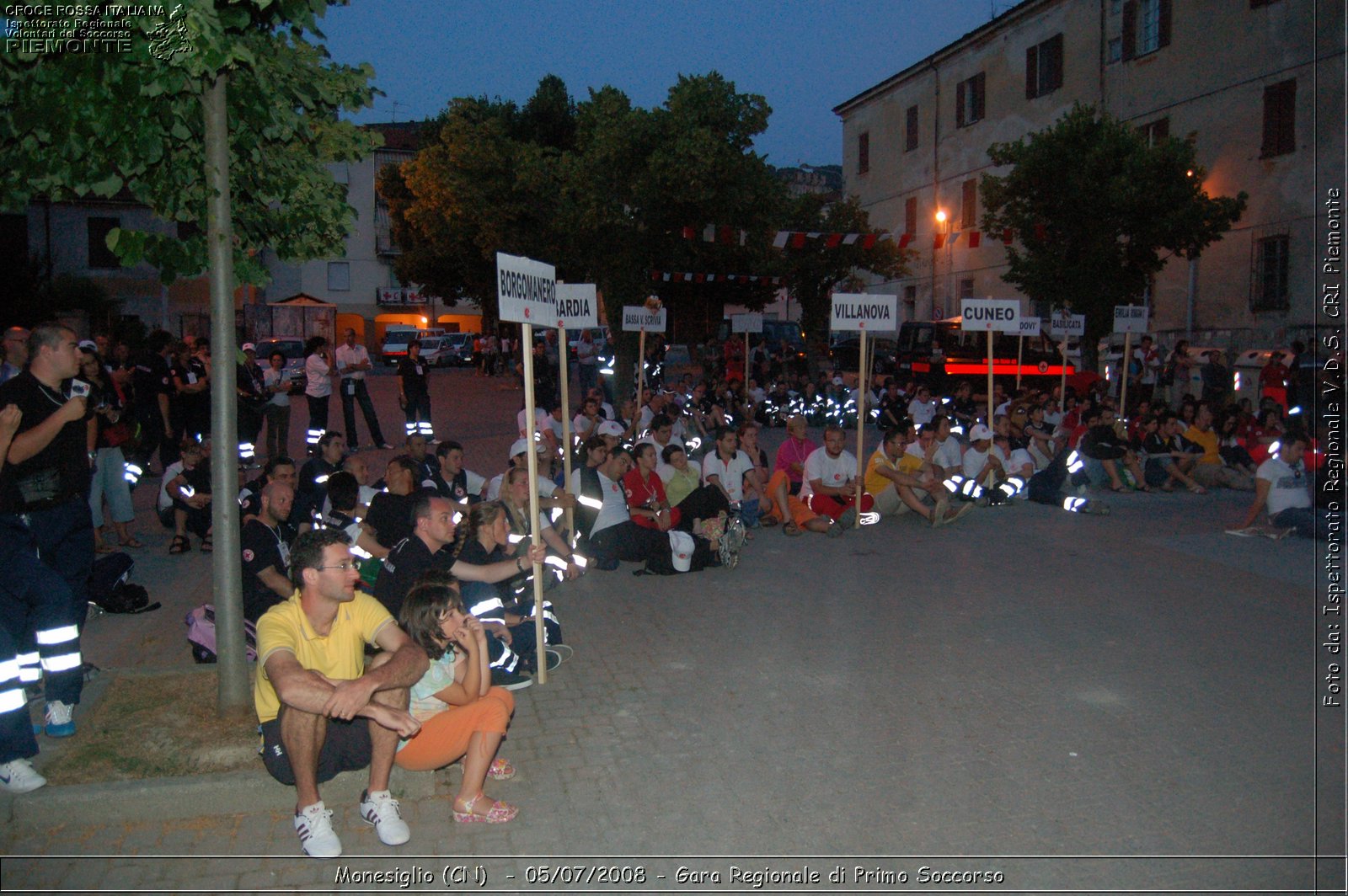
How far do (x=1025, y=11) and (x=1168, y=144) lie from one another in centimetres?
1165

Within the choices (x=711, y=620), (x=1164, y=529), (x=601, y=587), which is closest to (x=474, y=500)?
(x=601, y=587)

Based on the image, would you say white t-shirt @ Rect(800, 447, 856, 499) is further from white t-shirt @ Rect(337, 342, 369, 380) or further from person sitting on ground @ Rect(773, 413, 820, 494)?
white t-shirt @ Rect(337, 342, 369, 380)

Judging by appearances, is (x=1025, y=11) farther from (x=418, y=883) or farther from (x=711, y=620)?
(x=418, y=883)

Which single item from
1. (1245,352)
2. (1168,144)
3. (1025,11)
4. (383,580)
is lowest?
(383,580)

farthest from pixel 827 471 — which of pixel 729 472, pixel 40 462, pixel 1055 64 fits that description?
pixel 1055 64

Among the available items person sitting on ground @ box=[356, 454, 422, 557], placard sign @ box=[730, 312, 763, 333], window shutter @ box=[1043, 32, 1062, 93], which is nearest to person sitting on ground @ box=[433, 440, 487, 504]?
person sitting on ground @ box=[356, 454, 422, 557]

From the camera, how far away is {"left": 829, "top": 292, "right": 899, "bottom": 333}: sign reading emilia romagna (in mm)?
12195

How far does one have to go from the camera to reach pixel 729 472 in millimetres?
11938

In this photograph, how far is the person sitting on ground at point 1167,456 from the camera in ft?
47.4

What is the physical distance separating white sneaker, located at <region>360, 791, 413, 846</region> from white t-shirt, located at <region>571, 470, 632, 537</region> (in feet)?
17.7

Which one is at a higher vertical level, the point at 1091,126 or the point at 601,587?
the point at 1091,126

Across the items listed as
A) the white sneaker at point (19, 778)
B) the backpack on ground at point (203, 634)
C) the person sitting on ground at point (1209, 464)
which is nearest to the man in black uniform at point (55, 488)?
the white sneaker at point (19, 778)

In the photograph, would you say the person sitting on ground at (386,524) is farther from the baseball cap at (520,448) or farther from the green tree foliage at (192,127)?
the baseball cap at (520,448)

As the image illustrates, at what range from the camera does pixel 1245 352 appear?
951 inches
